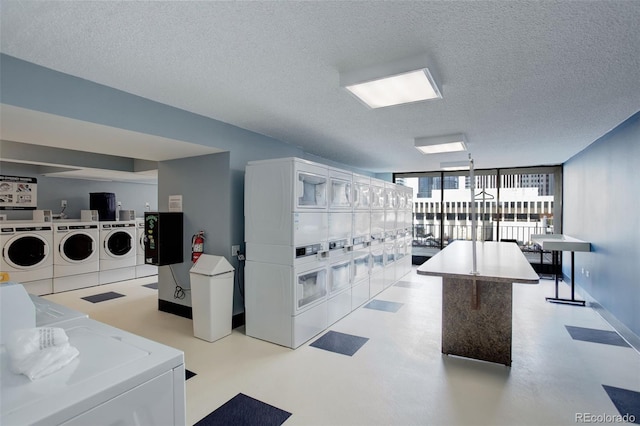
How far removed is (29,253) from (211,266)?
11.8 feet

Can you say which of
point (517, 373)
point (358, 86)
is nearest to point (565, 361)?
point (517, 373)

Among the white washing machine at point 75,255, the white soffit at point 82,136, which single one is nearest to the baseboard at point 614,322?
the white soffit at point 82,136

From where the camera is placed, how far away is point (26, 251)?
4.94 metres

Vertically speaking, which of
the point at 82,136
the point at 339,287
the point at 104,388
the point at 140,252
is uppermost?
the point at 82,136

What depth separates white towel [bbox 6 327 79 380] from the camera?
107 centimetres

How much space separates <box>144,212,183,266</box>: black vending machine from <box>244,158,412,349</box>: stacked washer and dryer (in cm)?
116

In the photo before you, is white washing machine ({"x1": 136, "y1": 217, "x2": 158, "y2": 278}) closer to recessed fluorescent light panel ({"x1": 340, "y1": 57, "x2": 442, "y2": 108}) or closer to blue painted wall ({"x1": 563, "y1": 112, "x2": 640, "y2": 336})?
recessed fluorescent light panel ({"x1": 340, "y1": 57, "x2": 442, "y2": 108})

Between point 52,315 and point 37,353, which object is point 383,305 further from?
point 37,353

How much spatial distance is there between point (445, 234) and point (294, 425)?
23.1ft

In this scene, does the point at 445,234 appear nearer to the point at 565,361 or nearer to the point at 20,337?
the point at 565,361

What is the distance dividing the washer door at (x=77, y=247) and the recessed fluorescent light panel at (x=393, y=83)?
17.6ft

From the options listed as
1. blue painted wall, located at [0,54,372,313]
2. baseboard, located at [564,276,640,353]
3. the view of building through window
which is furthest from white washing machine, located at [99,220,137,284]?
baseboard, located at [564,276,640,353]

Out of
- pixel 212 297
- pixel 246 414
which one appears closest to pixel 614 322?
pixel 246 414

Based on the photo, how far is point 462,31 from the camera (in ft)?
5.98
